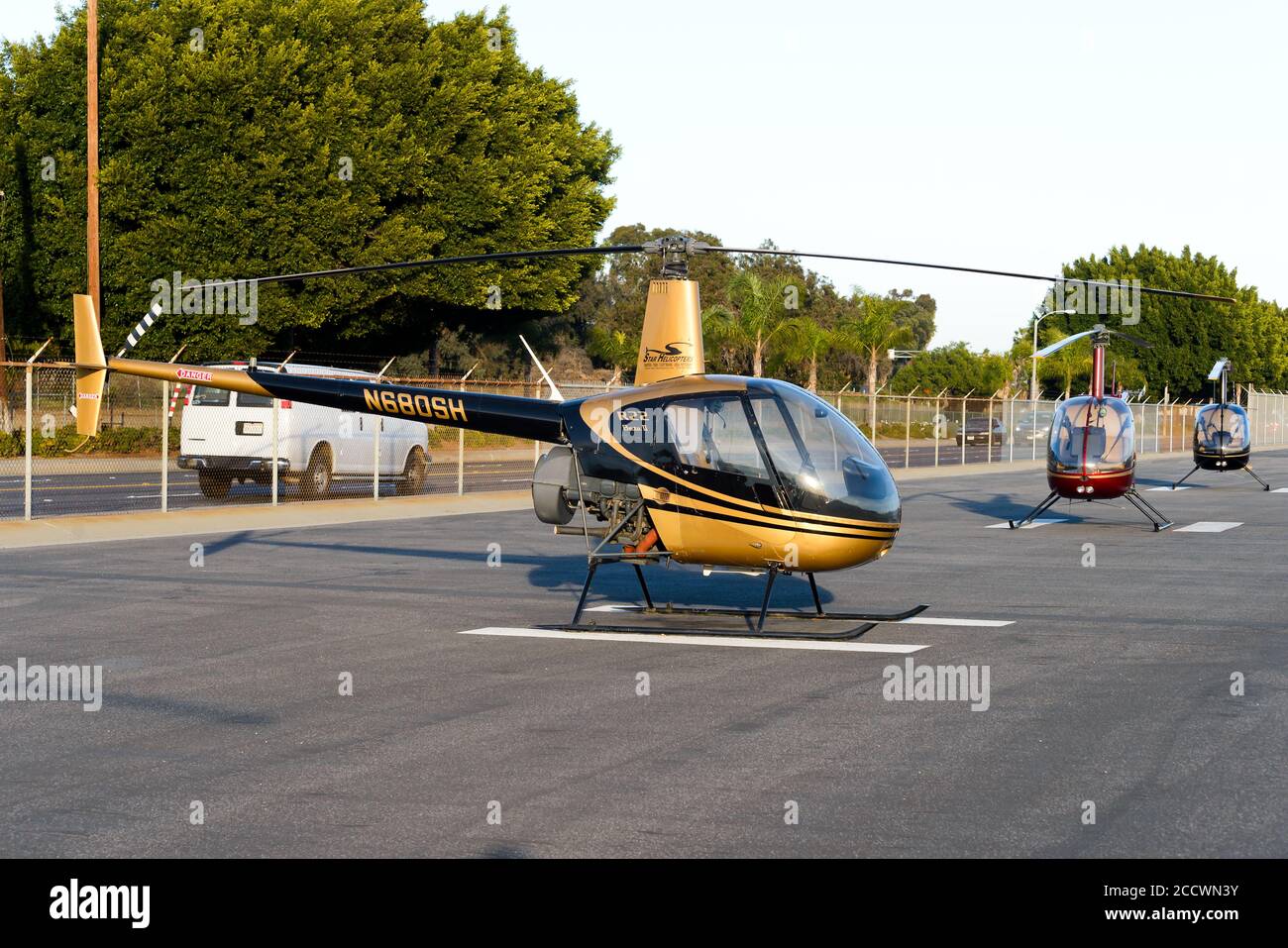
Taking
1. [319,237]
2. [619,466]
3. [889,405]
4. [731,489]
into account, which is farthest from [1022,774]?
[889,405]

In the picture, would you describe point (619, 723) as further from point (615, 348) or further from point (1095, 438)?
point (615, 348)

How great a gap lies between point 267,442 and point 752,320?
42.4m

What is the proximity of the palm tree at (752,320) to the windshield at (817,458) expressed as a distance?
54.3 m

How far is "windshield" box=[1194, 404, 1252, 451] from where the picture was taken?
124 feet

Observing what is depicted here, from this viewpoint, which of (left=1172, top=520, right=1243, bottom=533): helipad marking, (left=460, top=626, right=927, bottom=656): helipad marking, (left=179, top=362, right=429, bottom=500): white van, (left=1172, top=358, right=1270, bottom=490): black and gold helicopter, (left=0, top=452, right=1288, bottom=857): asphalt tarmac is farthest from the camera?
(left=1172, top=358, right=1270, bottom=490): black and gold helicopter

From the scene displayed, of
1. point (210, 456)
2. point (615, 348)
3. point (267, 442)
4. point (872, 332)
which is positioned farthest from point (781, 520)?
point (872, 332)

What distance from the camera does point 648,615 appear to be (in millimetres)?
13680

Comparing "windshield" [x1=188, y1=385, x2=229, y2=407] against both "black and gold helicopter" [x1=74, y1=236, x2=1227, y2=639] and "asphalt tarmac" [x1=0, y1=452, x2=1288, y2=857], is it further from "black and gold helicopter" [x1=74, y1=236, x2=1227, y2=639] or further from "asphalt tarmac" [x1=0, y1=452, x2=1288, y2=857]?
"black and gold helicopter" [x1=74, y1=236, x2=1227, y2=639]

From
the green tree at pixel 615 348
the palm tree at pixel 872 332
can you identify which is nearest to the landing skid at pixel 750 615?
the green tree at pixel 615 348

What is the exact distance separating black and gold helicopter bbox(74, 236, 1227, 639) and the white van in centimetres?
1356

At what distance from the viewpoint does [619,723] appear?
886 cm

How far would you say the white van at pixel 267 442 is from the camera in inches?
1058

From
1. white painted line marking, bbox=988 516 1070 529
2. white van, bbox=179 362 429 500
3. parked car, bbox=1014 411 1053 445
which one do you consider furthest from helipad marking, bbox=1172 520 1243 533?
parked car, bbox=1014 411 1053 445
